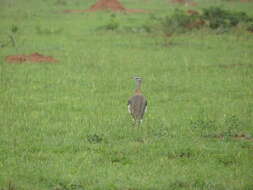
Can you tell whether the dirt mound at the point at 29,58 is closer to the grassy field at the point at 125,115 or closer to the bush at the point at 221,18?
the grassy field at the point at 125,115

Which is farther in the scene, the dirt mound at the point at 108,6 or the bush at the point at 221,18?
the dirt mound at the point at 108,6

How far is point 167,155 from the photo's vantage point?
9500 millimetres

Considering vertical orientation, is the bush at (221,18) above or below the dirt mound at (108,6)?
above

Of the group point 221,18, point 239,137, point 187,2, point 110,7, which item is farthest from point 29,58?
point 187,2

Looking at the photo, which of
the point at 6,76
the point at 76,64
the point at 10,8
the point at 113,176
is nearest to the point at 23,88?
the point at 6,76

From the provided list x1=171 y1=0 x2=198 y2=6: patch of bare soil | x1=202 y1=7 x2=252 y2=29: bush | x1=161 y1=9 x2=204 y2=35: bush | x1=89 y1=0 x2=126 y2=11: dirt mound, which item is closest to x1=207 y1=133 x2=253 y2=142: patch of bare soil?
x1=161 y1=9 x2=204 y2=35: bush

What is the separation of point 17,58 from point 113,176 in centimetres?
1080

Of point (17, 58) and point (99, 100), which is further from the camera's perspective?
point (17, 58)

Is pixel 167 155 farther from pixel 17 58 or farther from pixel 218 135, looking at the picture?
pixel 17 58

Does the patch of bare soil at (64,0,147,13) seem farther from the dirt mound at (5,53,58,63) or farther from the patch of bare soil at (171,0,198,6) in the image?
the dirt mound at (5,53,58,63)

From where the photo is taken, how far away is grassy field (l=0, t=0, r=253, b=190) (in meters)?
8.55

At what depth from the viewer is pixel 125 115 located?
1210cm

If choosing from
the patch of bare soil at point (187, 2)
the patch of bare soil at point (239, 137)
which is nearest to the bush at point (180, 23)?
the patch of bare soil at point (239, 137)

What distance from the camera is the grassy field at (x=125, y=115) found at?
28.1 feet
